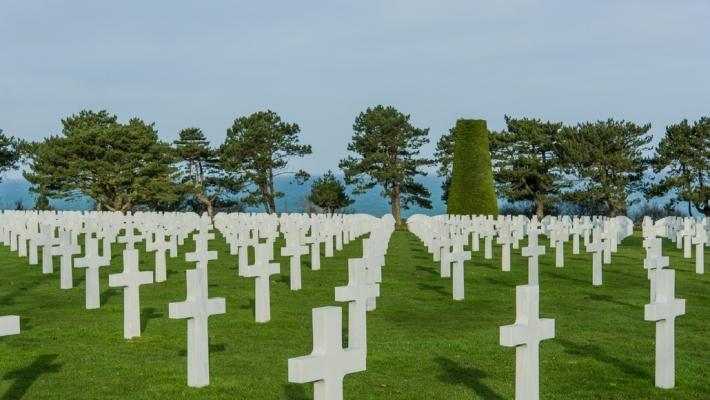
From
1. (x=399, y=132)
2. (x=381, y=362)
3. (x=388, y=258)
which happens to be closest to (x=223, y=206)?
(x=399, y=132)

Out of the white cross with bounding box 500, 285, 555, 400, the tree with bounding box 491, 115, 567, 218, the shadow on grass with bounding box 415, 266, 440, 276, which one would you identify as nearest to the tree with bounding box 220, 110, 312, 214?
the tree with bounding box 491, 115, 567, 218

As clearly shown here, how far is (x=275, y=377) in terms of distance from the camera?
25.3 ft

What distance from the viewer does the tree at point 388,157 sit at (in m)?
56.4

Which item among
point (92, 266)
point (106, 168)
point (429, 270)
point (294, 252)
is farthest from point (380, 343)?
point (106, 168)

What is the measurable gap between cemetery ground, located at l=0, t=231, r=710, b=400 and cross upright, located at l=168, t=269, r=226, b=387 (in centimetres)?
13

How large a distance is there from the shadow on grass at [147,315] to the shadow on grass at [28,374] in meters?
2.04

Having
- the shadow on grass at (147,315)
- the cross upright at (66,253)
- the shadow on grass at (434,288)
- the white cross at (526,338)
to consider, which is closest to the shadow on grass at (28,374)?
the shadow on grass at (147,315)

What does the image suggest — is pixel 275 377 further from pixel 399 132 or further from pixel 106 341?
pixel 399 132

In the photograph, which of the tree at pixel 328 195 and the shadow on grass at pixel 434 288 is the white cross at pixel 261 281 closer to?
the shadow on grass at pixel 434 288

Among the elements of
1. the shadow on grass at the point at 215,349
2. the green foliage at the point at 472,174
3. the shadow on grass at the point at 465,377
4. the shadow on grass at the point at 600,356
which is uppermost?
the green foliage at the point at 472,174

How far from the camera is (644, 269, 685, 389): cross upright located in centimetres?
711

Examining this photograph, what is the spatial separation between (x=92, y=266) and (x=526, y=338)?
25.3 feet

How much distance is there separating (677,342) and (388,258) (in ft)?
40.7

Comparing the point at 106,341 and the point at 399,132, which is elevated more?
the point at 399,132
